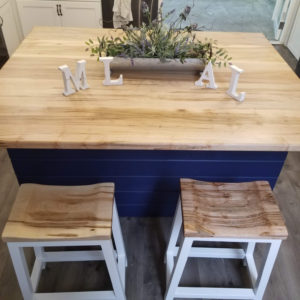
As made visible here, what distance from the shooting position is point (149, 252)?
72.4 inches

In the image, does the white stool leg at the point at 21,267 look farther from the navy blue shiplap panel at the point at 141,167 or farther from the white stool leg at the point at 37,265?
the navy blue shiplap panel at the point at 141,167

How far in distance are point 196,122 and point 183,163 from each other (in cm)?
46

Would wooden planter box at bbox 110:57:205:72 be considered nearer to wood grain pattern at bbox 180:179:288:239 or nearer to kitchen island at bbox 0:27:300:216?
kitchen island at bbox 0:27:300:216

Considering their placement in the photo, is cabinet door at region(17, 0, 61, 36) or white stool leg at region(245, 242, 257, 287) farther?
cabinet door at region(17, 0, 61, 36)

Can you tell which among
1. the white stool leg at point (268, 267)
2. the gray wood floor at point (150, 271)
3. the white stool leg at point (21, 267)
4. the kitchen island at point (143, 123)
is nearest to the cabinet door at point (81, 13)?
the kitchen island at point (143, 123)

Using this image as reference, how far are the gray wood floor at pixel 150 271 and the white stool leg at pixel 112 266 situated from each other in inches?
7.1

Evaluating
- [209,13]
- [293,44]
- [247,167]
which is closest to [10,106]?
[247,167]

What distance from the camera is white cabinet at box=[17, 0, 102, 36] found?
3.56m

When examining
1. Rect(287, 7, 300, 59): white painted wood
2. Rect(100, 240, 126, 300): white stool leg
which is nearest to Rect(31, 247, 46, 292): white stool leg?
Rect(100, 240, 126, 300): white stool leg

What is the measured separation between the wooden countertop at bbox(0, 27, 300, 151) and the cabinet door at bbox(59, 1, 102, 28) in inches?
84.3

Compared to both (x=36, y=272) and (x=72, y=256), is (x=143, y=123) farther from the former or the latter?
(x=36, y=272)

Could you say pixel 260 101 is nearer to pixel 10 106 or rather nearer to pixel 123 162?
pixel 123 162

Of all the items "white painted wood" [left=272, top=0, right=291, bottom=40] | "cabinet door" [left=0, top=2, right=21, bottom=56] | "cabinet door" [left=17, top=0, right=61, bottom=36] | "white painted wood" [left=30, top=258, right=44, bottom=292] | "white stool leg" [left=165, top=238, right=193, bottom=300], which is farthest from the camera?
"white painted wood" [left=272, top=0, right=291, bottom=40]

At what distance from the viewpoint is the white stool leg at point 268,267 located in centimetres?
127
